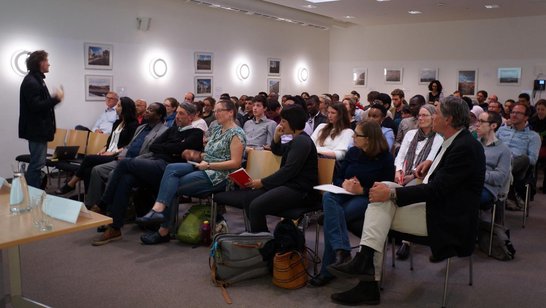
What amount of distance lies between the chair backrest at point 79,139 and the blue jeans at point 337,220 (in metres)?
4.15

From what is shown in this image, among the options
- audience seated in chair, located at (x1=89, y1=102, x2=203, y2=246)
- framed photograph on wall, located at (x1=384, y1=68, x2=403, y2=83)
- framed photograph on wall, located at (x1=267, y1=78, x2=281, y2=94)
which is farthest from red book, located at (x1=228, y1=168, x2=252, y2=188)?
framed photograph on wall, located at (x1=384, y1=68, x2=403, y2=83)

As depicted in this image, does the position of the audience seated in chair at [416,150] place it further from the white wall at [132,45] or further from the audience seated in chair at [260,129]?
the white wall at [132,45]

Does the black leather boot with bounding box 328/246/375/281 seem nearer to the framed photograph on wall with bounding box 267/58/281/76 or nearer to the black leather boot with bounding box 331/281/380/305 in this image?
the black leather boot with bounding box 331/281/380/305

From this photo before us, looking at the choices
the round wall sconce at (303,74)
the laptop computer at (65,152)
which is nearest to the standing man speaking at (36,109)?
the laptop computer at (65,152)

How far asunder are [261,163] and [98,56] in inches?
211

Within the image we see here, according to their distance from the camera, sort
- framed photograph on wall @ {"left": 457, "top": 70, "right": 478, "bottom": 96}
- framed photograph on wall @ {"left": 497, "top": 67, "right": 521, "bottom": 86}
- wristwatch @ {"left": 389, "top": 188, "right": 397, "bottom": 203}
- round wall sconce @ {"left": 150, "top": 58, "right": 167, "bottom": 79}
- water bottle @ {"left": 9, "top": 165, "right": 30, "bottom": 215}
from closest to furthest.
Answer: water bottle @ {"left": 9, "top": 165, "right": 30, "bottom": 215} → wristwatch @ {"left": 389, "top": 188, "right": 397, "bottom": 203} → round wall sconce @ {"left": 150, "top": 58, "right": 167, "bottom": 79} → framed photograph on wall @ {"left": 497, "top": 67, "right": 521, "bottom": 86} → framed photograph on wall @ {"left": 457, "top": 70, "right": 478, "bottom": 96}

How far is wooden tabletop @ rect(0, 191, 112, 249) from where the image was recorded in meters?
2.28

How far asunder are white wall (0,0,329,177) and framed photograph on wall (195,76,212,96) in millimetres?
135

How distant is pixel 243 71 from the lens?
12016 millimetres

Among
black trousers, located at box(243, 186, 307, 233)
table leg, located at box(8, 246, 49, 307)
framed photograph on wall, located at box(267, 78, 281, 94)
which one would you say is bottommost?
table leg, located at box(8, 246, 49, 307)

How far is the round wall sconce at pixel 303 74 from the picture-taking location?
1381 cm

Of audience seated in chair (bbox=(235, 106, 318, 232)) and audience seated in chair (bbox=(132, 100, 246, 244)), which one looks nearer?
audience seated in chair (bbox=(235, 106, 318, 232))

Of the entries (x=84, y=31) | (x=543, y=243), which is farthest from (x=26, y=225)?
(x=84, y=31)

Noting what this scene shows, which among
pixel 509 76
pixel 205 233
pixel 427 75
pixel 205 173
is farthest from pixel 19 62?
pixel 509 76
